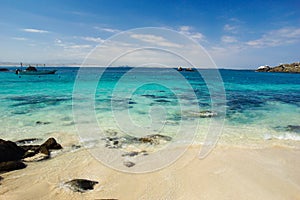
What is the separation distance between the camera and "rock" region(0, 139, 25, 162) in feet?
23.7

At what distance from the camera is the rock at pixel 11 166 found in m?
6.70

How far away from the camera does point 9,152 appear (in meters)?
7.42

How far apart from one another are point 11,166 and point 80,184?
104 inches

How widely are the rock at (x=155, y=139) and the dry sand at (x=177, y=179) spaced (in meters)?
1.90

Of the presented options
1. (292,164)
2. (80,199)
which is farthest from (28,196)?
(292,164)

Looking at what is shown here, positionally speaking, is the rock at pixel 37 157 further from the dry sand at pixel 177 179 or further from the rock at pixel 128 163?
the rock at pixel 128 163

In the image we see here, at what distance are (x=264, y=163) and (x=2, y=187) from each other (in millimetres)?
8202

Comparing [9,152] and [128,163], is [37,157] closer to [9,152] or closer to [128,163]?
[9,152]

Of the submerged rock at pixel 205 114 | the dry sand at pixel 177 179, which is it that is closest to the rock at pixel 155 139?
the dry sand at pixel 177 179

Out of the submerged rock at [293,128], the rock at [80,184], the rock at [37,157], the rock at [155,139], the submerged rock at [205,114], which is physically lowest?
the rock at [80,184]

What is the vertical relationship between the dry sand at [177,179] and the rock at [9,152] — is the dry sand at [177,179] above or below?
below

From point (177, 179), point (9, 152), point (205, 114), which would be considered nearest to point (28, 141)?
point (9, 152)

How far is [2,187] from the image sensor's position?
19.0 feet

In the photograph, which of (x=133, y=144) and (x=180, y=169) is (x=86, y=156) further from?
(x=180, y=169)
